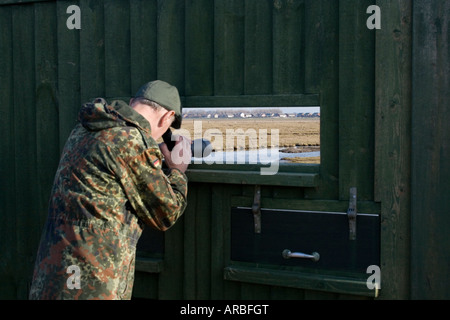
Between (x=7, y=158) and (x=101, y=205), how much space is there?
171 cm

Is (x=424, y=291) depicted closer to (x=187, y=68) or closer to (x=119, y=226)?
(x=119, y=226)

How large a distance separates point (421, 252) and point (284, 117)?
3.22ft

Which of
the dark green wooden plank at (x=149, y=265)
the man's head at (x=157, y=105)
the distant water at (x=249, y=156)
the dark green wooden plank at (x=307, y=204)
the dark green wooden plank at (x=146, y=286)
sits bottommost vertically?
the dark green wooden plank at (x=146, y=286)

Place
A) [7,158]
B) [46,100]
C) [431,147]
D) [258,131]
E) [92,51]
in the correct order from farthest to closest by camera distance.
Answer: [7,158] → [46,100] → [92,51] → [258,131] → [431,147]

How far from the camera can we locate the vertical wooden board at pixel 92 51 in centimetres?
349

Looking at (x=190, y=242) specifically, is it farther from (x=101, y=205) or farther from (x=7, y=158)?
(x=7, y=158)

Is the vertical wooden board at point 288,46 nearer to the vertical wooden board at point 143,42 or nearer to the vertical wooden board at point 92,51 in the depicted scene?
the vertical wooden board at point 143,42

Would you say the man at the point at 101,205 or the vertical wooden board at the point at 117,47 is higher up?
the vertical wooden board at the point at 117,47

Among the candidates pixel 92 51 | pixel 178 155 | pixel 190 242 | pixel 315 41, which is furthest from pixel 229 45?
pixel 190 242

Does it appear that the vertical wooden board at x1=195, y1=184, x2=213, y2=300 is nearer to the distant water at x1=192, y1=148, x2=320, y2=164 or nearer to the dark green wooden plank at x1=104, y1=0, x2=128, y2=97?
the distant water at x1=192, y1=148, x2=320, y2=164

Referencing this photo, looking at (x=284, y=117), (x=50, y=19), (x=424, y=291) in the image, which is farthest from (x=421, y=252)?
(x=50, y=19)

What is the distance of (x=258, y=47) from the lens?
3.10 metres

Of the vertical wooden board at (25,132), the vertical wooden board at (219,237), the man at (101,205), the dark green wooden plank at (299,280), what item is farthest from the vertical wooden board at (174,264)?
the vertical wooden board at (25,132)

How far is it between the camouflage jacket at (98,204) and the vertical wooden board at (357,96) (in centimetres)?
99
